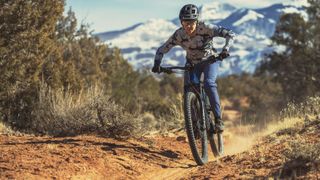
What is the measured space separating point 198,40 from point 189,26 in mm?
341

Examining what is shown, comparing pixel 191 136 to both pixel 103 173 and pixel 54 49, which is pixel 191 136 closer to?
pixel 103 173

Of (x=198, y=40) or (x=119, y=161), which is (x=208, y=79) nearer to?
(x=198, y=40)

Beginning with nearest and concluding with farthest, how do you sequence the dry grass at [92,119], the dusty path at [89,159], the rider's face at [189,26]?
the dusty path at [89,159] → the rider's face at [189,26] → the dry grass at [92,119]

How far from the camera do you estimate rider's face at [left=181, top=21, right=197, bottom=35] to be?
7.71 m

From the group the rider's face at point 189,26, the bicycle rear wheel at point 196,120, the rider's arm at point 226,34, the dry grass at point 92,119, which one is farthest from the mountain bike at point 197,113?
the dry grass at point 92,119

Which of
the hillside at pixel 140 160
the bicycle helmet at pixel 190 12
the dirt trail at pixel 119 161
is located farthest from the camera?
the bicycle helmet at pixel 190 12

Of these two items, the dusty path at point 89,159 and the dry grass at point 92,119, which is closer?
the dusty path at point 89,159

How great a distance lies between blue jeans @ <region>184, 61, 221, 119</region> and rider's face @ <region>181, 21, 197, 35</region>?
1.56ft

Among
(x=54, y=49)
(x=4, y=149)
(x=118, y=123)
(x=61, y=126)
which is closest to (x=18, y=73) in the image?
(x=54, y=49)

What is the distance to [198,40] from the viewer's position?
26.3 feet

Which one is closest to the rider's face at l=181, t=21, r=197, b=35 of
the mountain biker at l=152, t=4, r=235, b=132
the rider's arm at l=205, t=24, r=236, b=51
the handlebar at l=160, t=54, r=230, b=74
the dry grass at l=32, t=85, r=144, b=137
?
the mountain biker at l=152, t=4, r=235, b=132

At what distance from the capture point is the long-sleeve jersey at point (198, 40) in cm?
792

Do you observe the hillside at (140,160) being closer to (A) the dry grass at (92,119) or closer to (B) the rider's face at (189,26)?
(A) the dry grass at (92,119)

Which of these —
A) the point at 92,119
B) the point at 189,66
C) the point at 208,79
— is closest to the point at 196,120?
the point at 208,79
